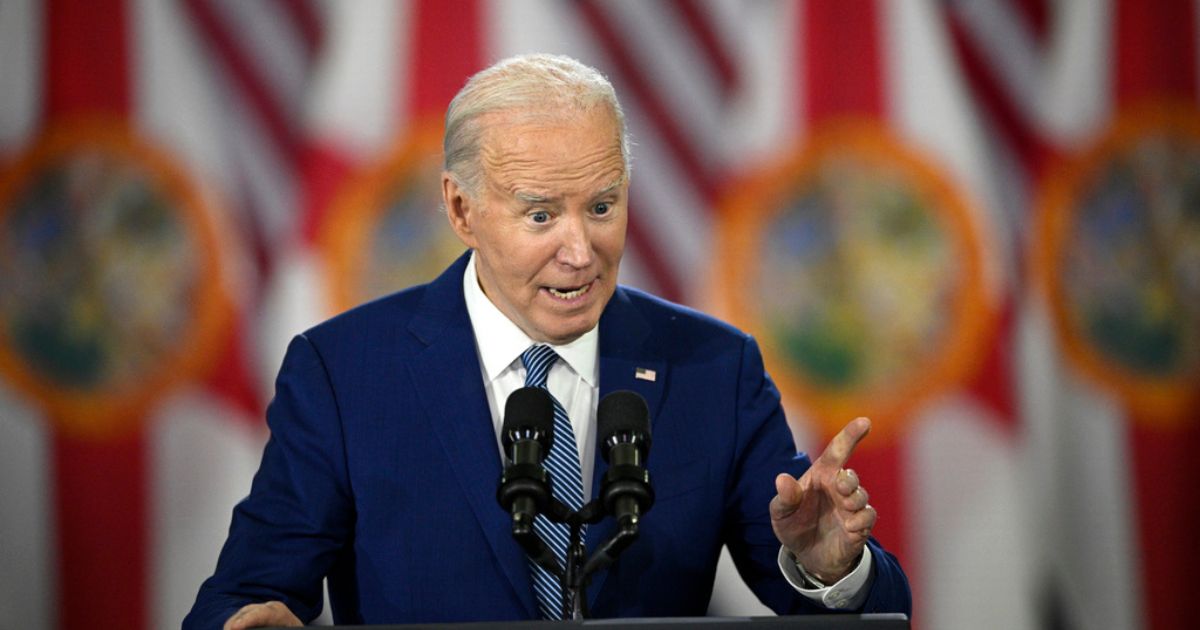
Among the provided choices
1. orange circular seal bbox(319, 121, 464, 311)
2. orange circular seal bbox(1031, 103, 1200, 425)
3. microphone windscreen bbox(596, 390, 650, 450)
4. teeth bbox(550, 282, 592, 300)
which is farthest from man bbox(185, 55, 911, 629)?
orange circular seal bbox(1031, 103, 1200, 425)

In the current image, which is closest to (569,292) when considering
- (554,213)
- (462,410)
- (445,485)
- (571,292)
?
(571,292)

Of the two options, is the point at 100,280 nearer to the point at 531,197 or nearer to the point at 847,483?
the point at 531,197

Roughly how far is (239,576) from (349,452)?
0.81 feet

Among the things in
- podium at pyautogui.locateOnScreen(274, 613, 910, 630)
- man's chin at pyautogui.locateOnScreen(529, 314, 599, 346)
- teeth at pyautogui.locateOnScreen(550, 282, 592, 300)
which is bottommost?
podium at pyautogui.locateOnScreen(274, 613, 910, 630)

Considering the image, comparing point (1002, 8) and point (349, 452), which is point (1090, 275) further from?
point (349, 452)

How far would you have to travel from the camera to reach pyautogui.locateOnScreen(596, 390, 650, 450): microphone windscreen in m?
1.50

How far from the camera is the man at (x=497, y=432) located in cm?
187

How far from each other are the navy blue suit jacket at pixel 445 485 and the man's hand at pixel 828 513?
118 millimetres

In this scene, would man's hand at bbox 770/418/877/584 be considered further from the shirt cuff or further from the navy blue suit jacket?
the navy blue suit jacket

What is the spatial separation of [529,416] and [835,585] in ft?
1.93

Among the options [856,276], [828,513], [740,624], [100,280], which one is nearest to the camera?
[740,624]

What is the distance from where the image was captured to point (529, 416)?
1476mm

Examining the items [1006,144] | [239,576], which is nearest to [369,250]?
[239,576]

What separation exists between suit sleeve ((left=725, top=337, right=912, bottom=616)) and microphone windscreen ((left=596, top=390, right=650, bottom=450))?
0.59 metres
